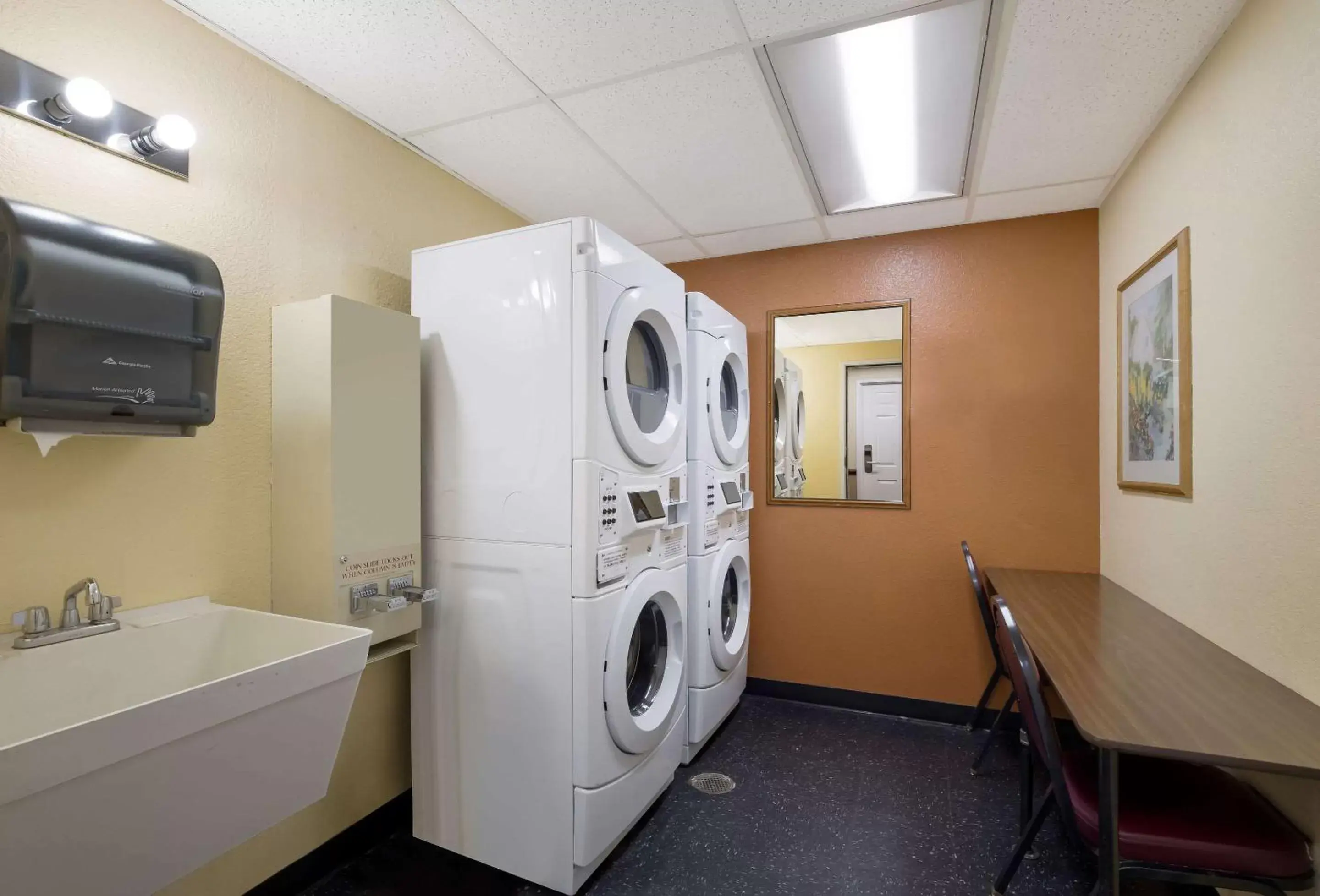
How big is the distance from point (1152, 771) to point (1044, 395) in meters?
1.80

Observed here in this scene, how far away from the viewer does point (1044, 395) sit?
289 cm

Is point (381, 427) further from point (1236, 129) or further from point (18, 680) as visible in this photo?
point (1236, 129)

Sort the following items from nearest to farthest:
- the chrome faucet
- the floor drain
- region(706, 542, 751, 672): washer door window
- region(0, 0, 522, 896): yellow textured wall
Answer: the chrome faucet, region(0, 0, 522, 896): yellow textured wall, the floor drain, region(706, 542, 751, 672): washer door window

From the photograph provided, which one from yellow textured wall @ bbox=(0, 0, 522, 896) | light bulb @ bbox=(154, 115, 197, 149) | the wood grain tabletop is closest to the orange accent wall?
the wood grain tabletop

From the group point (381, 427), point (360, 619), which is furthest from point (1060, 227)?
point (360, 619)

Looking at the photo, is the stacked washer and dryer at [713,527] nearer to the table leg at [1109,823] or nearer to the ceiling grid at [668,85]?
the ceiling grid at [668,85]

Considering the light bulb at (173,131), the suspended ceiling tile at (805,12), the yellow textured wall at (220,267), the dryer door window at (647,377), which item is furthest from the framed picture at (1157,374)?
the light bulb at (173,131)

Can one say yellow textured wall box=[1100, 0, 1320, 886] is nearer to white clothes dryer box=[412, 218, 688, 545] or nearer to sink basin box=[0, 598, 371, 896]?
white clothes dryer box=[412, 218, 688, 545]

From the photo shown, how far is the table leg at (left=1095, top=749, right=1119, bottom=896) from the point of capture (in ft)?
4.06

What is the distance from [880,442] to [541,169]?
2.13 metres

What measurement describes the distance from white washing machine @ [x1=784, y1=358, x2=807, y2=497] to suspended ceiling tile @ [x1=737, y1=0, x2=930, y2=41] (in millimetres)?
1952

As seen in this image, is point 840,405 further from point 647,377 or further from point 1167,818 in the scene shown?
point 1167,818

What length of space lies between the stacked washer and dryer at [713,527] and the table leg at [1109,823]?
1494 millimetres

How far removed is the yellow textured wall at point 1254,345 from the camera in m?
1.36
